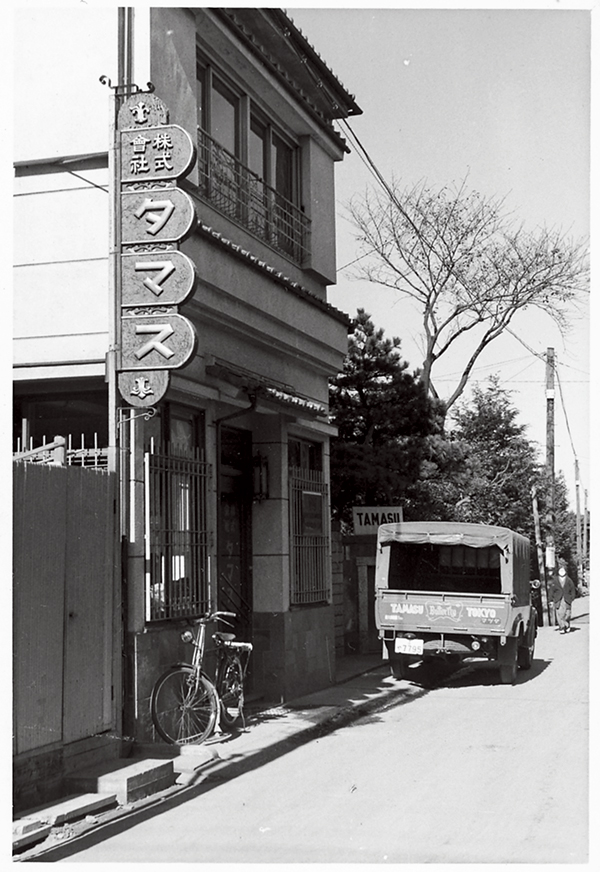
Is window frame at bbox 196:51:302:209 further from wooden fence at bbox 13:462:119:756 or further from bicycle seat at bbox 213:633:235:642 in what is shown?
bicycle seat at bbox 213:633:235:642

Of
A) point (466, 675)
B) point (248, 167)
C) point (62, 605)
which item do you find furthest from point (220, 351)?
point (466, 675)

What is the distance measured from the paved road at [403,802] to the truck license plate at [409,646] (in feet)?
8.10

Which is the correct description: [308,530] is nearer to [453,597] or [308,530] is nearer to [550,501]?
[453,597]

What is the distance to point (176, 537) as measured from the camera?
1105 cm

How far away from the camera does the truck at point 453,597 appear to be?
50.7 feet

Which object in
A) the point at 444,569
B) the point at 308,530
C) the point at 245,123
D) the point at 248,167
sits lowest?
the point at 444,569

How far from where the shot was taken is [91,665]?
29.9 ft

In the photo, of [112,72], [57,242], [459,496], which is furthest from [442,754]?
[459,496]

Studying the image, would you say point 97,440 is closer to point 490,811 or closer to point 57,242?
point 57,242

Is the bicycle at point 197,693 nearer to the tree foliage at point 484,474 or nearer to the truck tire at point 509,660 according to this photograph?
the truck tire at point 509,660

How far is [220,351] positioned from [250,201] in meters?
2.65

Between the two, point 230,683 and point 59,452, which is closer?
point 59,452

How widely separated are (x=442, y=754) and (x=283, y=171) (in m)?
8.93

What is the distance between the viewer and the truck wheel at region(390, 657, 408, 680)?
1630cm
